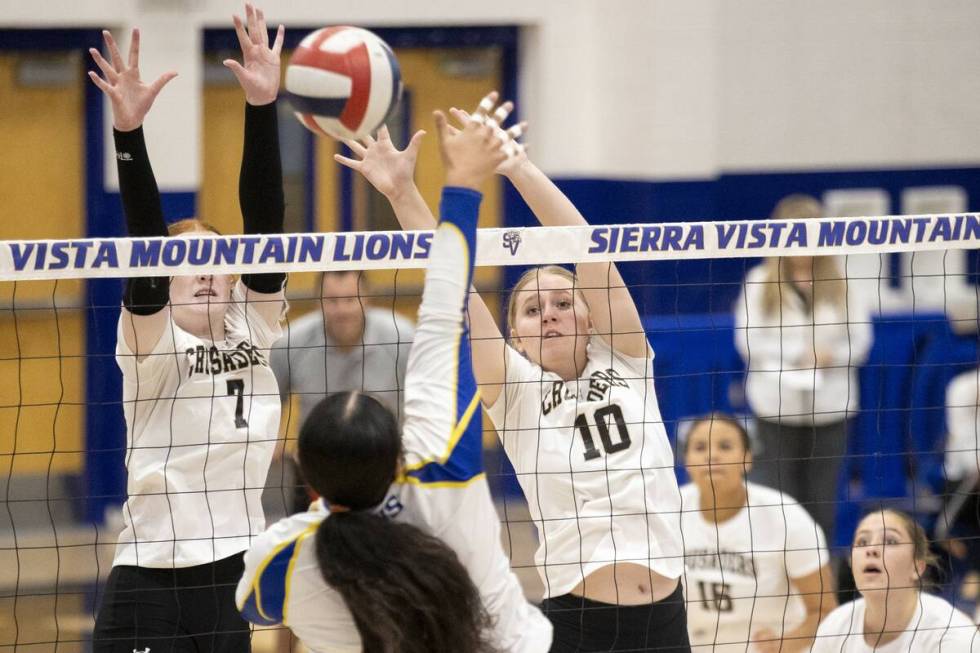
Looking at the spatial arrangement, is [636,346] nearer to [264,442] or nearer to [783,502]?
[264,442]

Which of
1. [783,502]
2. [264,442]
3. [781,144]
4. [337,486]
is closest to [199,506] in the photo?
[264,442]

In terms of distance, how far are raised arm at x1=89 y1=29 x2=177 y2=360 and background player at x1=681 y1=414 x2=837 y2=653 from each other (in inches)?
89.5

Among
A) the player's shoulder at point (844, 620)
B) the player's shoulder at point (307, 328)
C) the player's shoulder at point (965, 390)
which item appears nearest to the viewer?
the player's shoulder at point (844, 620)

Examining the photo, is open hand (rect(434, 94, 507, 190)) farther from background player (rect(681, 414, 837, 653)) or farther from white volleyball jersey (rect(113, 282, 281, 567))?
background player (rect(681, 414, 837, 653))

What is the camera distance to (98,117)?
8055mm

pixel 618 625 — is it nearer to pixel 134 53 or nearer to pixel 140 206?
pixel 140 206

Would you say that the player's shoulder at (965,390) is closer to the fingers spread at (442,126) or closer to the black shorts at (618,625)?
the black shorts at (618,625)

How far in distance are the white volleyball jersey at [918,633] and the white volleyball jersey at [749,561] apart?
0.53 metres

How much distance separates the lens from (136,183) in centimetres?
340

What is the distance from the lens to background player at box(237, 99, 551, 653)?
251 cm

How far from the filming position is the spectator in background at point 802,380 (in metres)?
6.77

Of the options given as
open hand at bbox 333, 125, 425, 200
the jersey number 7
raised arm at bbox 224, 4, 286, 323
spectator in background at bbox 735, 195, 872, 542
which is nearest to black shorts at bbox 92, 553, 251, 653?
the jersey number 7

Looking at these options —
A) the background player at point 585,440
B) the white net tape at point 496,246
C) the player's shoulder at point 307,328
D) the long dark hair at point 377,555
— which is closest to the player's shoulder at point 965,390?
the player's shoulder at point 307,328

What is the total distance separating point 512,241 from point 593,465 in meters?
0.64
